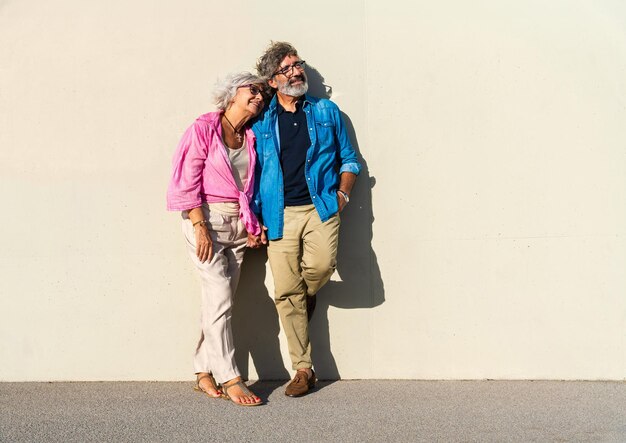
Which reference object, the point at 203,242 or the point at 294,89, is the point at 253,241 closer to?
the point at 203,242

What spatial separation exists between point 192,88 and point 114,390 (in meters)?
1.94

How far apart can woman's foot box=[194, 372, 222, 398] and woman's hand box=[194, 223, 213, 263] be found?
0.74 m

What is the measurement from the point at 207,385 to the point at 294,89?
186 cm

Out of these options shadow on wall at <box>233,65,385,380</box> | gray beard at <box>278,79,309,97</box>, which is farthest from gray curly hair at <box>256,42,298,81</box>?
shadow on wall at <box>233,65,385,380</box>

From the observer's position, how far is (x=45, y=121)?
523 cm

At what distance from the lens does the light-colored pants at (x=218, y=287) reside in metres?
4.86

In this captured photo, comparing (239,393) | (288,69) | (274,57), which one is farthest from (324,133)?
(239,393)

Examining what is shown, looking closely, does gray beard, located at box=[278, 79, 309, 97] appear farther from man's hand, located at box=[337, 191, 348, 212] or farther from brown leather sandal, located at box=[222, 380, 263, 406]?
brown leather sandal, located at box=[222, 380, 263, 406]

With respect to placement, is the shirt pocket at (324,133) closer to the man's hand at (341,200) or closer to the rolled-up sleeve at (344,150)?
the rolled-up sleeve at (344,150)

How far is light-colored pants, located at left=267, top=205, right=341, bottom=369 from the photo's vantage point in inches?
195

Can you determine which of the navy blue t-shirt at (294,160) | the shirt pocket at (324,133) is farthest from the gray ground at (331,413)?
the shirt pocket at (324,133)

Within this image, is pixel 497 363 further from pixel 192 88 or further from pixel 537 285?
pixel 192 88

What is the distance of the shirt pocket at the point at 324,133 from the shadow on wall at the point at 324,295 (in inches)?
9.6

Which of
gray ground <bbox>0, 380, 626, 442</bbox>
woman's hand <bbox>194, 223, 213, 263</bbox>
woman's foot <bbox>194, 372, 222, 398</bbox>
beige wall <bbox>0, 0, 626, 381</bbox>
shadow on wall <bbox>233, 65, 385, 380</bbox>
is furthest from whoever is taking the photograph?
shadow on wall <bbox>233, 65, 385, 380</bbox>
